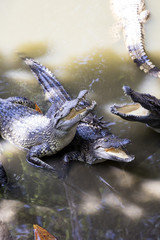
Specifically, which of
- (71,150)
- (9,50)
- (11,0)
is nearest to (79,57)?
(9,50)

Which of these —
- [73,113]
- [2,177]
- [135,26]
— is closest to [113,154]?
[73,113]

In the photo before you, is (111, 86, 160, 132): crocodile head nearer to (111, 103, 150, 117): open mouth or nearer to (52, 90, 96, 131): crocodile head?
(111, 103, 150, 117): open mouth

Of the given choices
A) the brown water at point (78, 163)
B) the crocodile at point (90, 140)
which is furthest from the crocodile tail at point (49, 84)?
the brown water at point (78, 163)

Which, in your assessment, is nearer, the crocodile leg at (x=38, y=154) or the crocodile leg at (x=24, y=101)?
the crocodile leg at (x=38, y=154)

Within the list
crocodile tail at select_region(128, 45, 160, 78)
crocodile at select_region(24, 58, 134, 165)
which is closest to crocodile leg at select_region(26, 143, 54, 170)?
crocodile at select_region(24, 58, 134, 165)

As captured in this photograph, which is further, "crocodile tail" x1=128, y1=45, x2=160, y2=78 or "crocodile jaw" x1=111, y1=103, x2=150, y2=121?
"crocodile tail" x1=128, y1=45, x2=160, y2=78

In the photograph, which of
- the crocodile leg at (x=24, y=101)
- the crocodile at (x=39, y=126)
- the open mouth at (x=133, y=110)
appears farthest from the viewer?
the crocodile leg at (x=24, y=101)

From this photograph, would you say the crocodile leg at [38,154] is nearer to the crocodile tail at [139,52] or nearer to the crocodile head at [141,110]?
the crocodile head at [141,110]

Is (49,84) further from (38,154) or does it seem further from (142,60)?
(142,60)
